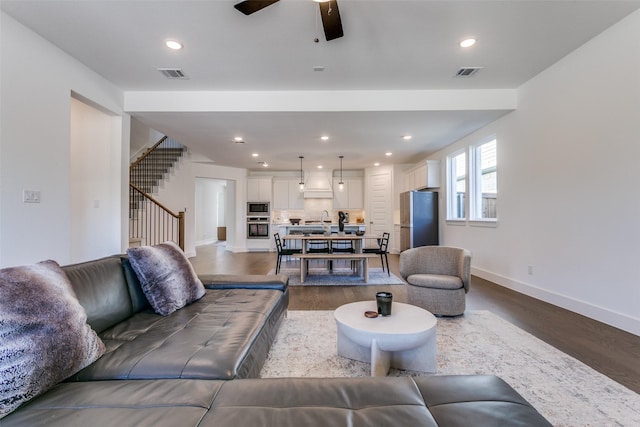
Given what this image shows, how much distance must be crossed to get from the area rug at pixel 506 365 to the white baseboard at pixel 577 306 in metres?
0.98

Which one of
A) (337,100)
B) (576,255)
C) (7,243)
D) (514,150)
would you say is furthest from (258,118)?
(576,255)

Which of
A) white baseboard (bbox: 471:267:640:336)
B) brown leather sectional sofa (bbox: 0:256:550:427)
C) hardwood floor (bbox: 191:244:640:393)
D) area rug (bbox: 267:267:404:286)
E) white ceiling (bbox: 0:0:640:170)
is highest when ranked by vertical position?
white ceiling (bbox: 0:0:640:170)

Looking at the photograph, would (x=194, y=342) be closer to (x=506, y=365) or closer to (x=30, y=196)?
(x=506, y=365)

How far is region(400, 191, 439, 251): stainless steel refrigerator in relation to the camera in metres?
6.58

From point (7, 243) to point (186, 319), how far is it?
6.76 ft

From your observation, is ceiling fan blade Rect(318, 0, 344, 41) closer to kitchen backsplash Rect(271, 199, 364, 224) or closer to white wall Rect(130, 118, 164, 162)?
white wall Rect(130, 118, 164, 162)

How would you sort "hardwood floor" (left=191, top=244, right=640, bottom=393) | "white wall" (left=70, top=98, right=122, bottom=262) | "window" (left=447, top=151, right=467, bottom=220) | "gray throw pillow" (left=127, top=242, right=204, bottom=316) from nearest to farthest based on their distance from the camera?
"gray throw pillow" (left=127, top=242, right=204, bottom=316) → "hardwood floor" (left=191, top=244, right=640, bottom=393) → "white wall" (left=70, top=98, right=122, bottom=262) → "window" (left=447, top=151, right=467, bottom=220)

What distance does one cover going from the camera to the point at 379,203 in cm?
850

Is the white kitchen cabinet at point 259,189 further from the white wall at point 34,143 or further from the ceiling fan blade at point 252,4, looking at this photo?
the ceiling fan blade at point 252,4

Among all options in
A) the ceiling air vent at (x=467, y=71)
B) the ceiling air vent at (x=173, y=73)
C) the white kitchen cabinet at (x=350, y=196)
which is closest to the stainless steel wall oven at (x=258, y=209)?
the white kitchen cabinet at (x=350, y=196)

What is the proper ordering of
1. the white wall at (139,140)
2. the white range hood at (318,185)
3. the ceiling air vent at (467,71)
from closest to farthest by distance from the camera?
the ceiling air vent at (467,71) → the white wall at (139,140) → the white range hood at (318,185)

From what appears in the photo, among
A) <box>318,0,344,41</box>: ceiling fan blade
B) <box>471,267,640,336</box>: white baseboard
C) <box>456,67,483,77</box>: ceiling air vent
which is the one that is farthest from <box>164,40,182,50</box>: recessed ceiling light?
<box>471,267,640,336</box>: white baseboard

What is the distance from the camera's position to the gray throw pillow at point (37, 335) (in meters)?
0.95

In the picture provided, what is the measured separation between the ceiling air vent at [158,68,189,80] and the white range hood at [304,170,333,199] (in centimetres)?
550
